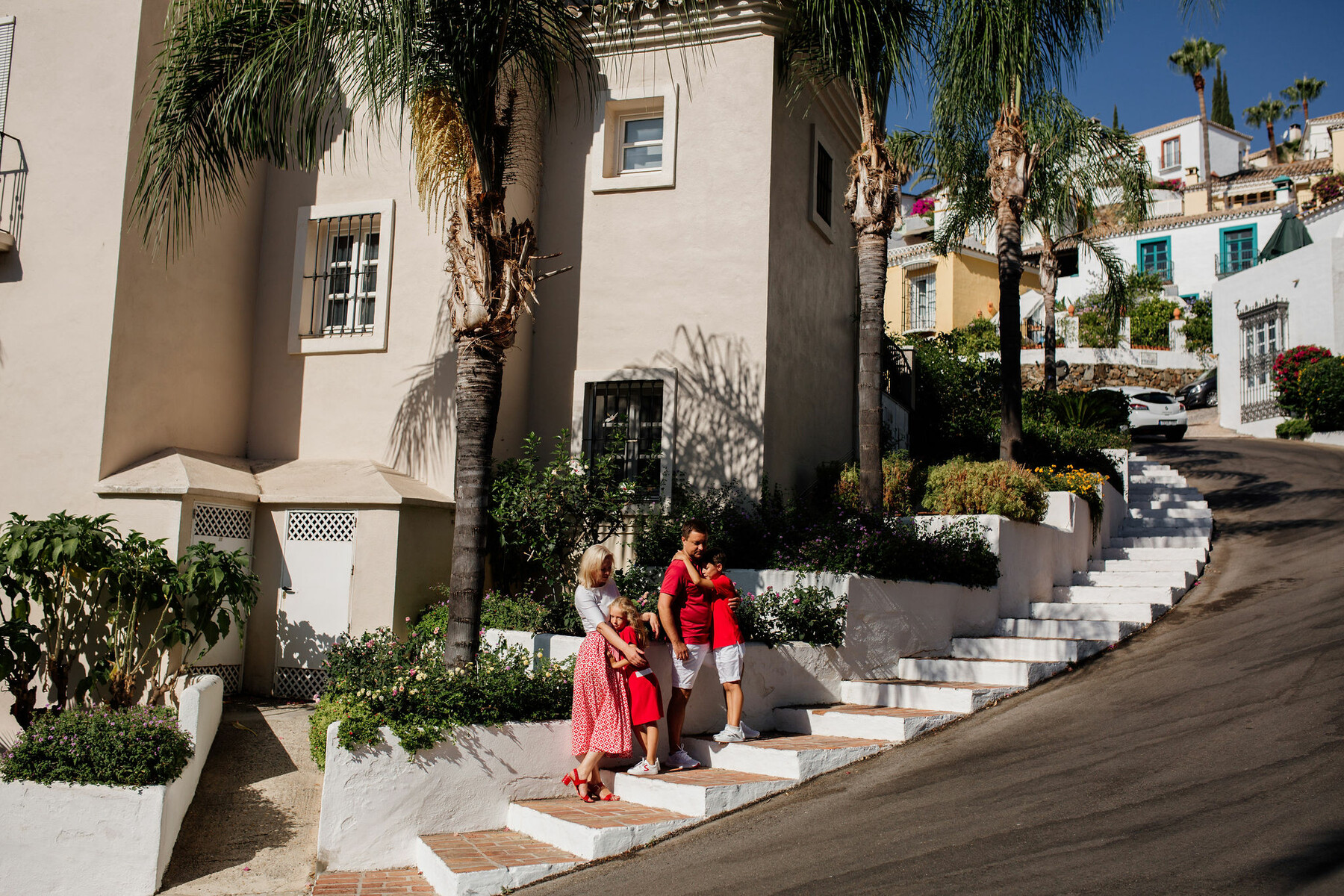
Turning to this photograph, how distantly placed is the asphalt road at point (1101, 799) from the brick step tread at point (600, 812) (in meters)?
0.26

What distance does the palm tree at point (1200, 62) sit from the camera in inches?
2114

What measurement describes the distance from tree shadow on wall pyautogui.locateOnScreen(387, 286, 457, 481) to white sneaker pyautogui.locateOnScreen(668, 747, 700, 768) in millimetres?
4928

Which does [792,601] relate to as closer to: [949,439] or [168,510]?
[168,510]

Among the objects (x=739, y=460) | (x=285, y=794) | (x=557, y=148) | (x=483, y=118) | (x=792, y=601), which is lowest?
(x=285, y=794)

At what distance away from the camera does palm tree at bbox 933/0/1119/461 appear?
10.9 metres

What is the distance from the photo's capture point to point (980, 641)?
33.4 feet

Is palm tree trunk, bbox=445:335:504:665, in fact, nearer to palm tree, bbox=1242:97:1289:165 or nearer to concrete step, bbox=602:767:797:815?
concrete step, bbox=602:767:797:815

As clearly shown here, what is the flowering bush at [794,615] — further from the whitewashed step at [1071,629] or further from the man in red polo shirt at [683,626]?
the whitewashed step at [1071,629]

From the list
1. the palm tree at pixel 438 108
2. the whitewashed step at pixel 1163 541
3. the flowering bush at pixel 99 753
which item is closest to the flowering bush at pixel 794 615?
the palm tree at pixel 438 108

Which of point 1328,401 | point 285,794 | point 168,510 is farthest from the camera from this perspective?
point 1328,401

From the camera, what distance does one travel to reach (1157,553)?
13617 millimetres

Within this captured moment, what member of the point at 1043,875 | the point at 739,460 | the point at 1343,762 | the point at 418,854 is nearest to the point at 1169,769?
the point at 1343,762

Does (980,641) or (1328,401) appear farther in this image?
(1328,401)

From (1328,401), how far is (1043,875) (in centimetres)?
2283
